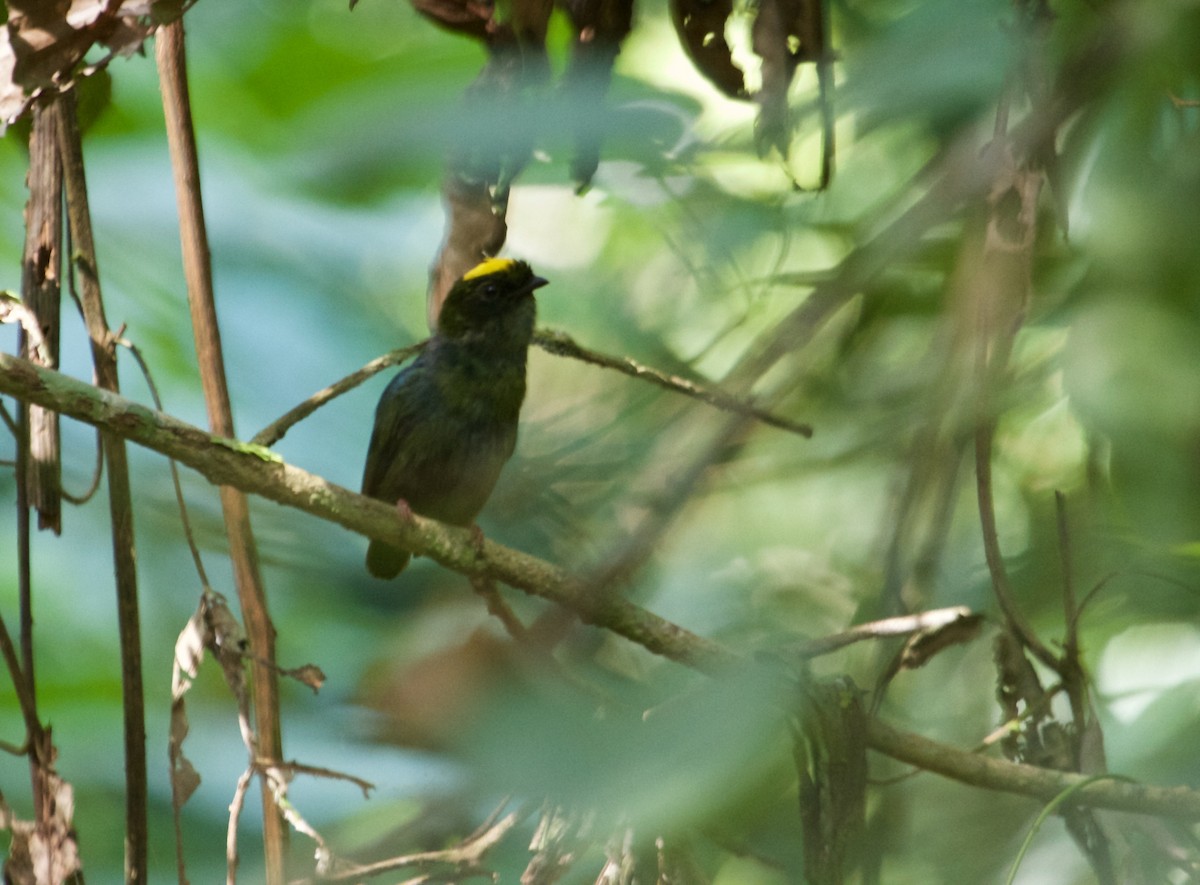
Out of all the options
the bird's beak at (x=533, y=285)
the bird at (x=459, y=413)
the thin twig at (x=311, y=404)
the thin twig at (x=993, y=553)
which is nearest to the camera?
the thin twig at (x=993, y=553)

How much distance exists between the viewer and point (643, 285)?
3.12 metres

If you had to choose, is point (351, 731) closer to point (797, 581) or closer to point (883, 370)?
point (797, 581)

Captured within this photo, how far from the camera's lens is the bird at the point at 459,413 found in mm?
4016

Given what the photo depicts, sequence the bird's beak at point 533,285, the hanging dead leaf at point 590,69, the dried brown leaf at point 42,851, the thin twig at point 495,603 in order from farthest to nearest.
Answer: the bird's beak at point 533,285
the thin twig at point 495,603
the dried brown leaf at point 42,851
the hanging dead leaf at point 590,69

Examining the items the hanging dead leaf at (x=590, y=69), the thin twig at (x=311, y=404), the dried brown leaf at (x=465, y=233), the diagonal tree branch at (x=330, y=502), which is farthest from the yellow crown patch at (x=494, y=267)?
the hanging dead leaf at (x=590, y=69)

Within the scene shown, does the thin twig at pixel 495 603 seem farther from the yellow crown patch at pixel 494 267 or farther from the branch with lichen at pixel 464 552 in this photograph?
the yellow crown patch at pixel 494 267

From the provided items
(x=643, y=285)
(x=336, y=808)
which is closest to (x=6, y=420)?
(x=336, y=808)

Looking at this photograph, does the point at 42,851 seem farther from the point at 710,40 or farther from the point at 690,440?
the point at 710,40

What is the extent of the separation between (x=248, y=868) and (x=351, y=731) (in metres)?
0.90

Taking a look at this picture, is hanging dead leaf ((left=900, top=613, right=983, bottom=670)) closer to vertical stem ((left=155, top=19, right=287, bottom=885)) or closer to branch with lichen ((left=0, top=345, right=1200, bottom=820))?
branch with lichen ((left=0, top=345, right=1200, bottom=820))

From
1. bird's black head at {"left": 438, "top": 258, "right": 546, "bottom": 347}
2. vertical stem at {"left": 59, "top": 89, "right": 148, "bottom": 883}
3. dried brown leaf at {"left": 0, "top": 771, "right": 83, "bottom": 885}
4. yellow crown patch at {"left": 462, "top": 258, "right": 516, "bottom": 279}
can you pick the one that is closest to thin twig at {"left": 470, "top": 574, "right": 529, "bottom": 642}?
vertical stem at {"left": 59, "top": 89, "right": 148, "bottom": 883}

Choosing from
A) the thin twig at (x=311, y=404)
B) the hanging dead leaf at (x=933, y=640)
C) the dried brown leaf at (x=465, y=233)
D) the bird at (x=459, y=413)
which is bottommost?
the hanging dead leaf at (x=933, y=640)

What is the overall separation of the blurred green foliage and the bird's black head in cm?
10

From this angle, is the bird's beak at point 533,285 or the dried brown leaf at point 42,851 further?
the bird's beak at point 533,285
